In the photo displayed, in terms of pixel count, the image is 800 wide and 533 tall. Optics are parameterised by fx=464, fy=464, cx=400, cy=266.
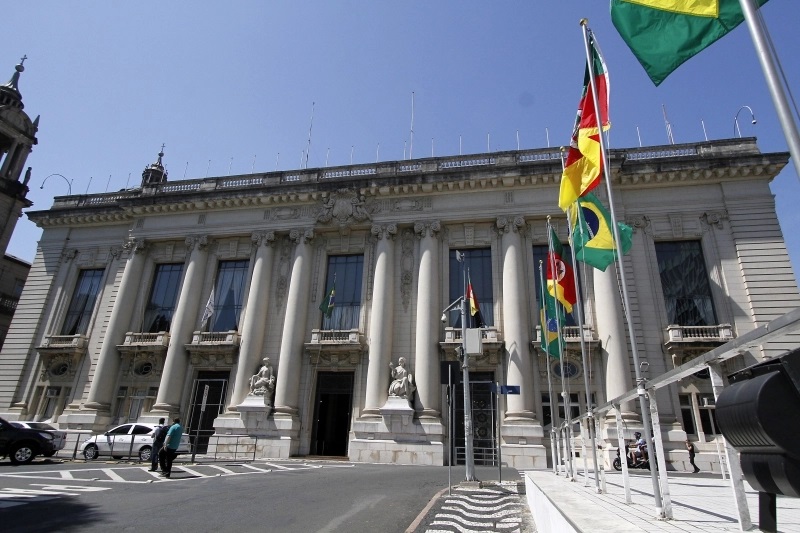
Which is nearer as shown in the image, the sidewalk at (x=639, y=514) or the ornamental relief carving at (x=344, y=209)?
the sidewalk at (x=639, y=514)

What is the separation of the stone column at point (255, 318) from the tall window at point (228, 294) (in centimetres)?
107

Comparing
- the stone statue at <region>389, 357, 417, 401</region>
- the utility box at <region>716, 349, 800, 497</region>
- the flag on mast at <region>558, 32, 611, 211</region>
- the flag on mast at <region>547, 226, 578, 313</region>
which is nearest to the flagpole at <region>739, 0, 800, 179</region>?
the utility box at <region>716, 349, 800, 497</region>

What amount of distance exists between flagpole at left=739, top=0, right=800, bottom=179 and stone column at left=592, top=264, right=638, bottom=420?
1696 cm

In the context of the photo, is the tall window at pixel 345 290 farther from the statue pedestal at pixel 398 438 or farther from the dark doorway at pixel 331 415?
the statue pedestal at pixel 398 438

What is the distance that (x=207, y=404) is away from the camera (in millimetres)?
24797

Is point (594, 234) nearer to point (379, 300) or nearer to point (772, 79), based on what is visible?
point (772, 79)

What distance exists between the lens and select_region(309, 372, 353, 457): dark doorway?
23.9m

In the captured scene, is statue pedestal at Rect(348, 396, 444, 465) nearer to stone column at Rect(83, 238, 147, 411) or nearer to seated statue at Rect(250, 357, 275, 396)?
seated statue at Rect(250, 357, 275, 396)

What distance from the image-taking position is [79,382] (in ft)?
89.2

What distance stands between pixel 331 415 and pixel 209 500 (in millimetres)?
15670

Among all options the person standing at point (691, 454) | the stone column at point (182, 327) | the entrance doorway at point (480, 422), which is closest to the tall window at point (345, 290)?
the entrance doorway at point (480, 422)

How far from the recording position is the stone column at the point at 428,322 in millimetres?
21906

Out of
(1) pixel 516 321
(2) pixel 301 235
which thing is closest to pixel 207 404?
(2) pixel 301 235

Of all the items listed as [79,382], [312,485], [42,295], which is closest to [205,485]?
[312,485]
